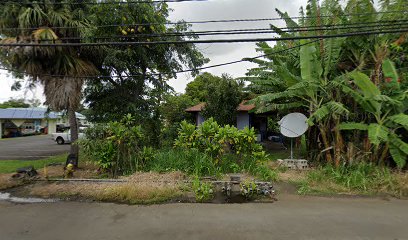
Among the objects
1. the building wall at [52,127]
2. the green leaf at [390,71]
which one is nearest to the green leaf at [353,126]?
the green leaf at [390,71]

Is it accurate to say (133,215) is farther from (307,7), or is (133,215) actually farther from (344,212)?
(307,7)

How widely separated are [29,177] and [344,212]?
894cm

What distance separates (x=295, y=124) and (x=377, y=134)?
272cm

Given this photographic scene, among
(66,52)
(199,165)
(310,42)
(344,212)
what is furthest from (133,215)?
(310,42)

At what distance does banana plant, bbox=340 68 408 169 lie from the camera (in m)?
7.50

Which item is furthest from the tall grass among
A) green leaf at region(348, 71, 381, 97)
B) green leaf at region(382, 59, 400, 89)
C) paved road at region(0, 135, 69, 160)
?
paved road at region(0, 135, 69, 160)

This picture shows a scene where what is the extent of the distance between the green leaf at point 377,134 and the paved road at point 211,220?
1.64 meters

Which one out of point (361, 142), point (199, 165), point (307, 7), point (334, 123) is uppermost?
point (307, 7)

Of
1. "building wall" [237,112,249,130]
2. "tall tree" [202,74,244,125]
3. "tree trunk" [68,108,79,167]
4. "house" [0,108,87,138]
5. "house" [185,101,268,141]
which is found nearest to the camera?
"tree trunk" [68,108,79,167]

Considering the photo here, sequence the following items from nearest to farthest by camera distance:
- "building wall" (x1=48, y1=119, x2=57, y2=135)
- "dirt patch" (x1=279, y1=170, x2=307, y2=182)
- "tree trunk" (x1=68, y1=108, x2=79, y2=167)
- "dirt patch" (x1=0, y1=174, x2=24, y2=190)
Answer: "dirt patch" (x1=0, y1=174, x2=24, y2=190) → "dirt patch" (x1=279, y1=170, x2=307, y2=182) → "tree trunk" (x1=68, y1=108, x2=79, y2=167) → "building wall" (x1=48, y1=119, x2=57, y2=135)

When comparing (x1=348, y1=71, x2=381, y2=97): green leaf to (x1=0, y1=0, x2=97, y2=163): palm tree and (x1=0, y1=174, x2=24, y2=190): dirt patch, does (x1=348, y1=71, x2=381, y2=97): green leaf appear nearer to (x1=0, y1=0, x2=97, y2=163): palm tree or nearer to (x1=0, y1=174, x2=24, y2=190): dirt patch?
(x1=0, y1=0, x2=97, y2=163): palm tree

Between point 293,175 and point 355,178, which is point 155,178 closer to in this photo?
point 293,175

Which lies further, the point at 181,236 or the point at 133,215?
the point at 133,215

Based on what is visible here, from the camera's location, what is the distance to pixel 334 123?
8.96 meters
